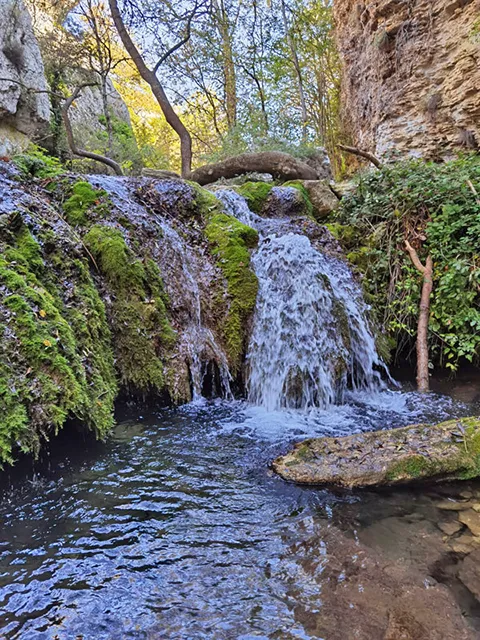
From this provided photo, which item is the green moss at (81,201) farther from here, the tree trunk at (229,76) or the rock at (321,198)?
the tree trunk at (229,76)

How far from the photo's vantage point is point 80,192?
4680 millimetres

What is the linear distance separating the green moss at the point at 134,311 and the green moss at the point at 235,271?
77 centimetres

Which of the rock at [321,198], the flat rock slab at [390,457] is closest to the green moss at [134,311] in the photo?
the flat rock slab at [390,457]

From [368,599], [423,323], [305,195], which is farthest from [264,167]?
[368,599]

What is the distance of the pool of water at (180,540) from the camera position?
156cm

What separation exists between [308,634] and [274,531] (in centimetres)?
64

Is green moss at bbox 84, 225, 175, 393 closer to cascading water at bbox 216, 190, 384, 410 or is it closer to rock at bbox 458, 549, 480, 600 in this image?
cascading water at bbox 216, 190, 384, 410

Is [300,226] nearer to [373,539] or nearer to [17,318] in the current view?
[17,318]

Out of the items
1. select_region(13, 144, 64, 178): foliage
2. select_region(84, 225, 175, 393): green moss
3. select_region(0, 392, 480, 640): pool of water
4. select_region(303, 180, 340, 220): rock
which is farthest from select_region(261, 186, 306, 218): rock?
select_region(0, 392, 480, 640): pool of water

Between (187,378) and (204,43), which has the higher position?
(204,43)

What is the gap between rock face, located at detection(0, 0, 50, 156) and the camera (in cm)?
863

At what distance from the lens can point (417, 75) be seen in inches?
320

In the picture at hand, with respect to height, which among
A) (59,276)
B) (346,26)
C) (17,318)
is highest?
(346,26)

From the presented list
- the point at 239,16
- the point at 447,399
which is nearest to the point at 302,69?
the point at 239,16
